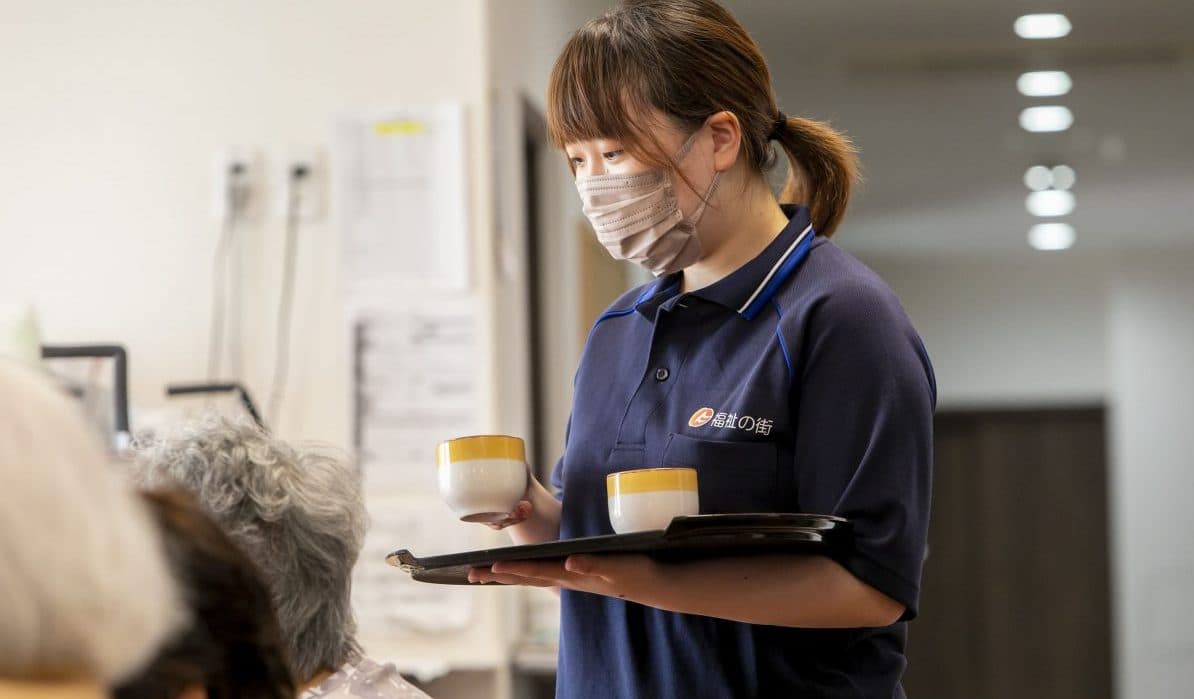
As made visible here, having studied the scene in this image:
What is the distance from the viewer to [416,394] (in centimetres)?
318

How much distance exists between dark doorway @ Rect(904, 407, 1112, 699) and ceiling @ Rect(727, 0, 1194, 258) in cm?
102

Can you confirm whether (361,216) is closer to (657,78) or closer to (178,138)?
(178,138)

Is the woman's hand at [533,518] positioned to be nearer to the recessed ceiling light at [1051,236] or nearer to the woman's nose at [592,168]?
the woman's nose at [592,168]

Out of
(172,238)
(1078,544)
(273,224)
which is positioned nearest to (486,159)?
(273,224)

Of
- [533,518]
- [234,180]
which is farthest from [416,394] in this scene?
[533,518]

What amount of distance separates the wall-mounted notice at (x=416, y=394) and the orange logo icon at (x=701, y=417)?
185cm

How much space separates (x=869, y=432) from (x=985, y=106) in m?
3.86

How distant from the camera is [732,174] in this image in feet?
4.59

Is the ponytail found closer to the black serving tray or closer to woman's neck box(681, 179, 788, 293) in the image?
woman's neck box(681, 179, 788, 293)

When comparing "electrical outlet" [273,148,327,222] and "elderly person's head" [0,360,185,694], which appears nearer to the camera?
"elderly person's head" [0,360,185,694]

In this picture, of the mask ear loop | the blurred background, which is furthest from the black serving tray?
the blurred background

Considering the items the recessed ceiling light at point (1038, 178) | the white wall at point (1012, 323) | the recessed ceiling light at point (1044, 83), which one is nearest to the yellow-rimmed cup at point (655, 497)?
the recessed ceiling light at point (1044, 83)

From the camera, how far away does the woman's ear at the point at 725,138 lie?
136 centimetres

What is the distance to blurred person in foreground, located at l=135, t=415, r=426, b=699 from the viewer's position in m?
1.22
